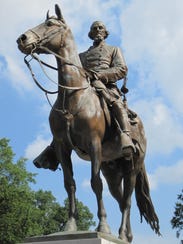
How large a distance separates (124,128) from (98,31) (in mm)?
2500

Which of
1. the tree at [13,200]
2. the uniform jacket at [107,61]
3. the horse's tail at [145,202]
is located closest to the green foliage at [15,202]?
the tree at [13,200]

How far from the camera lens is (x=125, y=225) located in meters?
11.9

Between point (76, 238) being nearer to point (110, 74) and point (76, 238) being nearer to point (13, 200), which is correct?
point (110, 74)

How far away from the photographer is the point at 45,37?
11.2 m

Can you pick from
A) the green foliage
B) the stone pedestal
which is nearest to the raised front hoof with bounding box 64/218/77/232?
the stone pedestal

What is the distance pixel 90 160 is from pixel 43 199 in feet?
193

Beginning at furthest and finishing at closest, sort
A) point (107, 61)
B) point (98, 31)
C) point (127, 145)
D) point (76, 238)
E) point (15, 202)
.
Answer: point (15, 202) < point (98, 31) < point (107, 61) < point (127, 145) < point (76, 238)

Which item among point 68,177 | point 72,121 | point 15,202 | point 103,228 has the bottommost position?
point 103,228

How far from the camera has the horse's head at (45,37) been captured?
1099cm

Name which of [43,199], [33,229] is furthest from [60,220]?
[33,229]

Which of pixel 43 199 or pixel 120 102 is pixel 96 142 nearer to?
pixel 120 102

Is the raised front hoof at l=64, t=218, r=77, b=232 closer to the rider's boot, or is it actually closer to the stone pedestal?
the stone pedestal

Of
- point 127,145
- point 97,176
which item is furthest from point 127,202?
point 97,176

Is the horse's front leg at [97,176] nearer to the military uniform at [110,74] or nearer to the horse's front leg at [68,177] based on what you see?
the horse's front leg at [68,177]
